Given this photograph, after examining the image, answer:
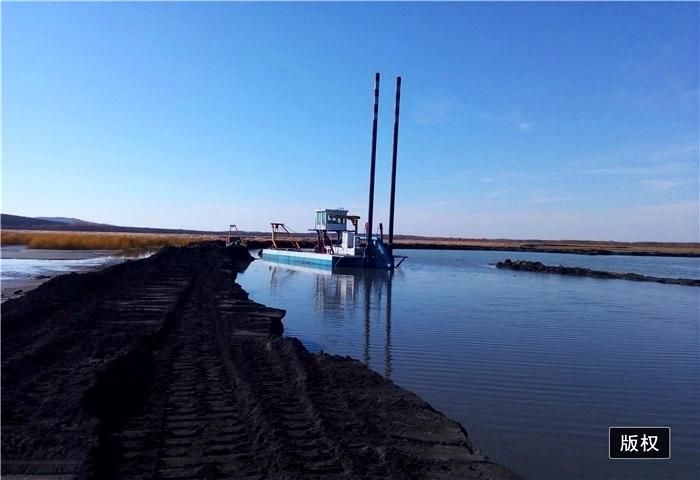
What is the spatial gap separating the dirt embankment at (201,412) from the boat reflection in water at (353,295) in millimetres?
2344

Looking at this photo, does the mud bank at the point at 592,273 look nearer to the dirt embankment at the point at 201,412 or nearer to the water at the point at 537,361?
the water at the point at 537,361

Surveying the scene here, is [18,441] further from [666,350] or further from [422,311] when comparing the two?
[422,311]

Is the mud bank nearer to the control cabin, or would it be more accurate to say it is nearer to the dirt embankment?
the control cabin

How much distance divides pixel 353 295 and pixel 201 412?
Result: 698 inches

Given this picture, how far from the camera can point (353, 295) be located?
2381 cm

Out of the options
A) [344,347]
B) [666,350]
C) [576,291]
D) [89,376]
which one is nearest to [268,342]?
[344,347]

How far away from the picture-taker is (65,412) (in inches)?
218

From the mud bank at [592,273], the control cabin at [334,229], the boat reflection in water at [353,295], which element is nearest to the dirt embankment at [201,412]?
the boat reflection in water at [353,295]

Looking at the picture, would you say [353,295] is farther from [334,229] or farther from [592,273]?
[592,273]

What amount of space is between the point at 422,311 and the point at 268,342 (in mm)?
9009

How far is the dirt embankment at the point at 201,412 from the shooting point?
4.77 metres

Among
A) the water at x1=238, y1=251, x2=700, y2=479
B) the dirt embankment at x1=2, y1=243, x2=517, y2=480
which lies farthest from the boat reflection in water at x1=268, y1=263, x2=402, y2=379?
the dirt embankment at x1=2, y1=243, x2=517, y2=480

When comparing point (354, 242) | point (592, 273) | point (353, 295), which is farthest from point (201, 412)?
point (592, 273)

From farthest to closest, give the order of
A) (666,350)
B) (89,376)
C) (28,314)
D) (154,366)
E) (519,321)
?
(519,321) < (666,350) < (28,314) < (154,366) < (89,376)
